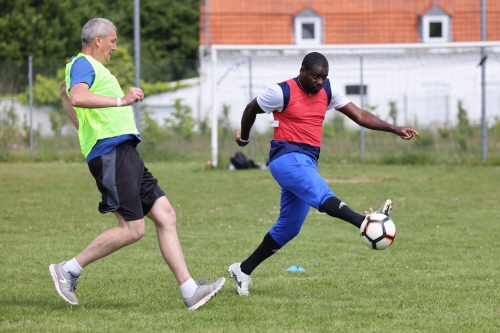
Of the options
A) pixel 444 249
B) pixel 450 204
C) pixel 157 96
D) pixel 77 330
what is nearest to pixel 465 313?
pixel 77 330

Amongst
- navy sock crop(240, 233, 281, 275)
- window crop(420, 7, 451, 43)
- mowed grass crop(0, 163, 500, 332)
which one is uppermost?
window crop(420, 7, 451, 43)

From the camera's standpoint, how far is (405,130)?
6.82m

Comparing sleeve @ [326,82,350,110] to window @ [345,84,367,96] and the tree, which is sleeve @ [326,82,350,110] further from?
the tree

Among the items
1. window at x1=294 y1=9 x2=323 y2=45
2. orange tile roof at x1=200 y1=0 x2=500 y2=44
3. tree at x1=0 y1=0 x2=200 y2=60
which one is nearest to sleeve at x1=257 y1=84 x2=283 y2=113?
orange tile roof at x1=200 y1=0 x2=500 y2=44

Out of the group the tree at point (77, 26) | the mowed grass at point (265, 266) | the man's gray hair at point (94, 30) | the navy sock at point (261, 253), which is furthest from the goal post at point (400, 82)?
the tree at point (77, 26)

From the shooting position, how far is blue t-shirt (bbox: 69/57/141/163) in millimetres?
5848

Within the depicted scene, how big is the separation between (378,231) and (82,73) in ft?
7.69

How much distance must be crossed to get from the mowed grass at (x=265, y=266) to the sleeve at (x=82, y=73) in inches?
64.4

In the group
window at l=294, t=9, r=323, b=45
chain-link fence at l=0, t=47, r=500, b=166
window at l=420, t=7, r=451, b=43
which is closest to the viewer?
chain-link fence at l=0, t=47, r=500, b=166

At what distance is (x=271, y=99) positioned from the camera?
6.50 meters

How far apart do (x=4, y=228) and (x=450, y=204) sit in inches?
270

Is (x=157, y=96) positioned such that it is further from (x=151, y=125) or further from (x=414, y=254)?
(x=414, y=254)

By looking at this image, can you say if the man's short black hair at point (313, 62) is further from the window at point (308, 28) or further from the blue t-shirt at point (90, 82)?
the window at point (308, 28)

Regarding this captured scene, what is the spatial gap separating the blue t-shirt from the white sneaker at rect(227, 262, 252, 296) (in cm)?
148
